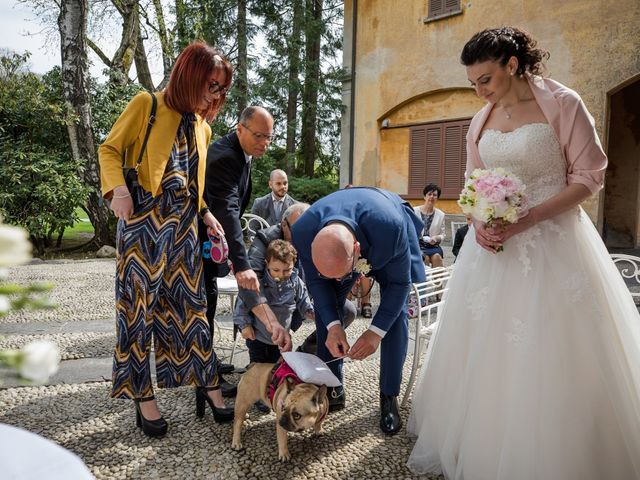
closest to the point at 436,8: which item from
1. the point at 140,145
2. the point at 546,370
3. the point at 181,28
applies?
the point at 181,28

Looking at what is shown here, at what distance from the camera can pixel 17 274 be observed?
7.68 metres

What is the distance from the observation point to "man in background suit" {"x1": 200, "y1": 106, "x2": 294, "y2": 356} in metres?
2.77

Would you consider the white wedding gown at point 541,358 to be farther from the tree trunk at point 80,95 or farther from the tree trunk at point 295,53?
the tree trunk at point 295,53

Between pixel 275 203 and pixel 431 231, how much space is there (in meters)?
2.46

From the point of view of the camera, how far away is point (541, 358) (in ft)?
6.86

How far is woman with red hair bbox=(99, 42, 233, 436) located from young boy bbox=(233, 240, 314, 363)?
1.57ft

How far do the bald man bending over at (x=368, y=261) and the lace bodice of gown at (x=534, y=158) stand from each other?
61 centimetres

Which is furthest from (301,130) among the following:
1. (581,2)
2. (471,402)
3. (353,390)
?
(471,402)

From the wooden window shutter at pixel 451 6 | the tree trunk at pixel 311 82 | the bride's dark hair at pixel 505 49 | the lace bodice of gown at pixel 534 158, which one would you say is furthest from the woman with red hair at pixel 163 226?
the tree trunk at pixel 311 82

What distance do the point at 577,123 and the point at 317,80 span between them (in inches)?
519

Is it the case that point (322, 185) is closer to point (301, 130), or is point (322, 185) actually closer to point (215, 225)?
point (301, 130)

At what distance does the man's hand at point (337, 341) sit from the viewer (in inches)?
100

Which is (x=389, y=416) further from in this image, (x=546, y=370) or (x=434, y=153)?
(x=434, y=153)

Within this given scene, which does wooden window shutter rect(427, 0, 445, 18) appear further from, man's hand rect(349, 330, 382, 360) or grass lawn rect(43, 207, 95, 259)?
man's hand rect(349, 330, 382, 360)
